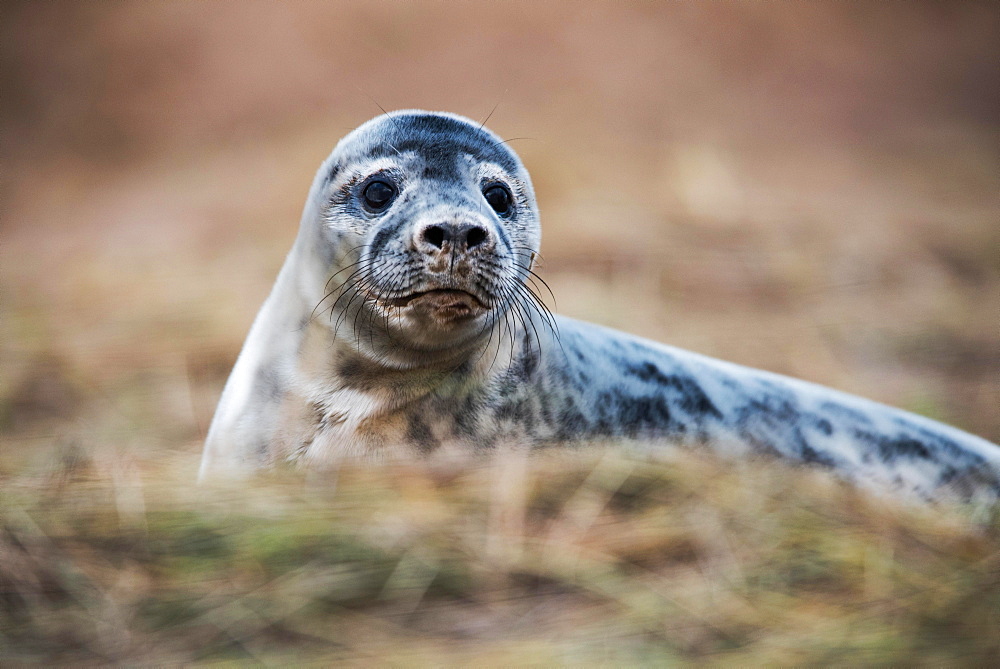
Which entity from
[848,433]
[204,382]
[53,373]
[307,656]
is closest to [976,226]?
[848,433]

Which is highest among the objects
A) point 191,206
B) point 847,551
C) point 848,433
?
point 191,206

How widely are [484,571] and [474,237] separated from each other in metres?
0.90

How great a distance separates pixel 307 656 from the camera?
68.7 inches

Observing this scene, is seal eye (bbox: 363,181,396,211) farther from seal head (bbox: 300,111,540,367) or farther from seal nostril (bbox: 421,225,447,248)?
seal nostril (bbox: 421,225,447,248)

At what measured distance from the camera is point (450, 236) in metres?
2.46

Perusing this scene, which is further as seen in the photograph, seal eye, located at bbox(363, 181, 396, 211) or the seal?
seal eye, located at bbox(363, 181, 396, 211)

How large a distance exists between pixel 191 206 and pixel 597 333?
207 inches

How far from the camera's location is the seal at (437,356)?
8.57 ft

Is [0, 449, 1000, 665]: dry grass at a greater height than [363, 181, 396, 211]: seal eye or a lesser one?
lesser

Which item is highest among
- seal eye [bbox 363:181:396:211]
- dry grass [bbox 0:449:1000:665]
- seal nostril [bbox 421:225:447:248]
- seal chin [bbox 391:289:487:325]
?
seal eye [bbox 363:181:396:211]

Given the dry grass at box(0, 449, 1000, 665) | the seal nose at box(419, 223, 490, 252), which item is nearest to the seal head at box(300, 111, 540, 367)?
the seal nose at box(419, 223, 490, 252)

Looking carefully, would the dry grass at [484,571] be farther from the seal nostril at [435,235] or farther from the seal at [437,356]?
the seal nostril at [435,235]

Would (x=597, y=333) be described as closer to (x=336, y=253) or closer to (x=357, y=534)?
(x=336, y=253)

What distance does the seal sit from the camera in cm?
261
